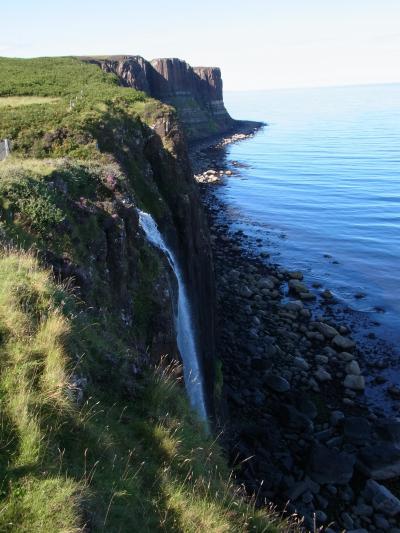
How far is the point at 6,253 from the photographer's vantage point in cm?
954

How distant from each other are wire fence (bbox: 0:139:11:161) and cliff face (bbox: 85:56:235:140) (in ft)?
329

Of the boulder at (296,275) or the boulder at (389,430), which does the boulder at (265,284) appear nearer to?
the boulder at (296,275)

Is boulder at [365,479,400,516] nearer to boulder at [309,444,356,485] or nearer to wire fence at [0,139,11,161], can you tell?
boulder at [309,444,356,485]

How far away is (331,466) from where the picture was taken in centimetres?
2103

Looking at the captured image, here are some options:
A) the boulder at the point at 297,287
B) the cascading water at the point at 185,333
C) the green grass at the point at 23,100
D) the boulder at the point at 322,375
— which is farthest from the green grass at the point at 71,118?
the boulder at the point at 297,287

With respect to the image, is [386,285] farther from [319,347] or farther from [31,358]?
[31,358]

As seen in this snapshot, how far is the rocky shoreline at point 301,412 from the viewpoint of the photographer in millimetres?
19641

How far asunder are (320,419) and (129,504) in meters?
21.6

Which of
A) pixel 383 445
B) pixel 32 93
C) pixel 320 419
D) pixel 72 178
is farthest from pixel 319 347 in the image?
pixel 32 93

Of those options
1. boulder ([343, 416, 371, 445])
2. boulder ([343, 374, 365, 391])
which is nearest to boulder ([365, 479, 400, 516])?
boulder ([343, 416, 371, 445])

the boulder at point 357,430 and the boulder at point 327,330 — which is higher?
the boulder at point 327,330

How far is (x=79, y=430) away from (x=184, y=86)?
15612cm

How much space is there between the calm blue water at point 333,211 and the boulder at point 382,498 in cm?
1689

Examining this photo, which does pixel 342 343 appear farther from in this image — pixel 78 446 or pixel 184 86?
pixel 184 86
